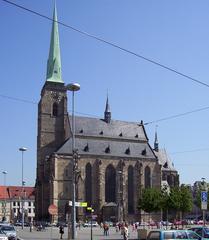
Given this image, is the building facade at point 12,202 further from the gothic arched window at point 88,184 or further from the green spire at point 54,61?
the green spire at point 54,61

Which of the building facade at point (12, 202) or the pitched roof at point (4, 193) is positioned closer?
the building facade at point (12, 202)

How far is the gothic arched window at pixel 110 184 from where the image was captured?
93.2 m

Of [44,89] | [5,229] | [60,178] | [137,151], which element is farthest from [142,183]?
[5,229]

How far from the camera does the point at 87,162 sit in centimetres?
9231

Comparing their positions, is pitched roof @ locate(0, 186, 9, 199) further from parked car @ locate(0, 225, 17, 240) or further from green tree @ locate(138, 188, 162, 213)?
parked car @ locate(0, 225, 17, 240)

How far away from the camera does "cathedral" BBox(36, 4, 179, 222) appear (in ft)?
292

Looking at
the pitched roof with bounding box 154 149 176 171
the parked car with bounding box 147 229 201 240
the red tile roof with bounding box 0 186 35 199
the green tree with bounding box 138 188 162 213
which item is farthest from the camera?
the red tile roof with bounding box 0 186 35 199

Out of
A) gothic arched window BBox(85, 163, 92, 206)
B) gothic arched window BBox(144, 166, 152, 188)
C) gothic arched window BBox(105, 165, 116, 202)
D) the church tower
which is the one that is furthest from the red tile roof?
gothic arched window BBox(144, 166, 152, 188)

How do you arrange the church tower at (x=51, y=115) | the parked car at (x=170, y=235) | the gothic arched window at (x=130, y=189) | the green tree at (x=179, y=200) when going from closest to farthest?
the parked car at (x=170, y=235)
the green tree at (x=179, y=200)
the church tower at (x=51, y=115)
the gothic arched window at (x=130, y=189)

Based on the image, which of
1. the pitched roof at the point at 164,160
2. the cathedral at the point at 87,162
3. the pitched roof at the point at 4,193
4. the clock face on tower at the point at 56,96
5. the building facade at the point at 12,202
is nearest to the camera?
the cathedral at the point at 87,162

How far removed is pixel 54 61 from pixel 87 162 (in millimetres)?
21644

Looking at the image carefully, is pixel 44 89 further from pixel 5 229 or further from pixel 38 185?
pixel 5 229

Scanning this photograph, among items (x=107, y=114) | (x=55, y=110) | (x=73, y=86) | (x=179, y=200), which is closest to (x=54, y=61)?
(x=55, y=110)

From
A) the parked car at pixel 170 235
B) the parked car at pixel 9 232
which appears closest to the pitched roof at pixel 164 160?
the parked car at pixel 9 232
